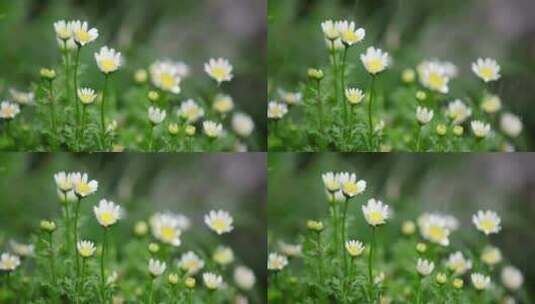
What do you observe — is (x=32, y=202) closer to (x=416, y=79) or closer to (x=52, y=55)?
(x=52, y=55)

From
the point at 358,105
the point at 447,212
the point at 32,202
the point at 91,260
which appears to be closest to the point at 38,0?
the point at 32,202

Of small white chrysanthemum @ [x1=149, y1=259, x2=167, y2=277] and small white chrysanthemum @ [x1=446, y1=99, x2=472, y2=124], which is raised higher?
small white chrysanthemum @ [x1=446, y1=99, x2=472, y2=124]

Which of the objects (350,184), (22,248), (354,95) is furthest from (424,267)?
(22,248)

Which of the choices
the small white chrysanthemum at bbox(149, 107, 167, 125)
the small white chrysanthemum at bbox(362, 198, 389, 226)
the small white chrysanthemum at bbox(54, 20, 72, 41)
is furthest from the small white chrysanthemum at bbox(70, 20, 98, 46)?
the small white chrysanthemum at bbox(362, 198, 389, 226)

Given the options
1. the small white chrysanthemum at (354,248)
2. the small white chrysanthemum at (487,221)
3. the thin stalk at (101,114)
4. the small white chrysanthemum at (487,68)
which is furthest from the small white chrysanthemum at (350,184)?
the thin stalk at (101,114)

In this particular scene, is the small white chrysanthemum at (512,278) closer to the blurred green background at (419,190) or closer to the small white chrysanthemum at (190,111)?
the blurred green background at (419,190)

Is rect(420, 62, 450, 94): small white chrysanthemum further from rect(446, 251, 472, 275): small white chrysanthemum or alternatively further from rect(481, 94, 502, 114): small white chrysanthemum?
rect(446, 251, 472, 275): small white chrysanthemum
